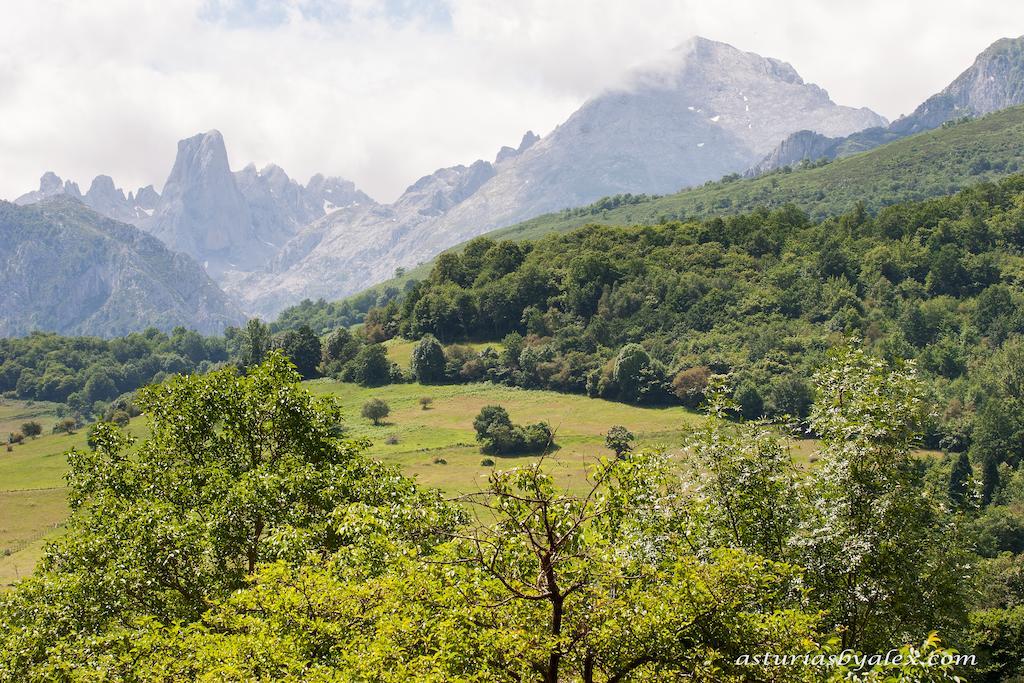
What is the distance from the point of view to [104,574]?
23.2 meters

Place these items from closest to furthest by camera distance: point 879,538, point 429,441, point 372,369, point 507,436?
point 879,538 < point 507,436 < point 429,441 < point 372,369

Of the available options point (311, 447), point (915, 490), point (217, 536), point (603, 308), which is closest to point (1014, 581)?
point (915, 490)

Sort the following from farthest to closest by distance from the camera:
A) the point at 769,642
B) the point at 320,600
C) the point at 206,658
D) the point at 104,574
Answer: the point at 104,574 < the point at 320,600 < the point at 206,658 < the point at 769,642

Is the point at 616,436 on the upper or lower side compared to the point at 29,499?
upper

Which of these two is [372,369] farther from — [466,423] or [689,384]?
[689,384]

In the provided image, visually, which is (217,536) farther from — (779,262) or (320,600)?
(779,262)

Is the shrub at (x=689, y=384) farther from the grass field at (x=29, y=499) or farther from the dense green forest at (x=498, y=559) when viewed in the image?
the dense green forest at (x=498, y=559)

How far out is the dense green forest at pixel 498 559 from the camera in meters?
14.2

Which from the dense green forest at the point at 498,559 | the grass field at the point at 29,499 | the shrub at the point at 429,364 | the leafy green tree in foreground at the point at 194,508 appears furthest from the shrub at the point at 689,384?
the leafy green tree in foreground at the point at 194,508

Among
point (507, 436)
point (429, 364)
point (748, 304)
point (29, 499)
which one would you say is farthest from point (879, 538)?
point (748, 304)

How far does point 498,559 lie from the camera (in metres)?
15.7

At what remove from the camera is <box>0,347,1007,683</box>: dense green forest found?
14.2 metres

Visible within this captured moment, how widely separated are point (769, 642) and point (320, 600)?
9.60 metres

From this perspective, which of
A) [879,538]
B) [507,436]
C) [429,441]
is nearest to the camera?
[879,538]
